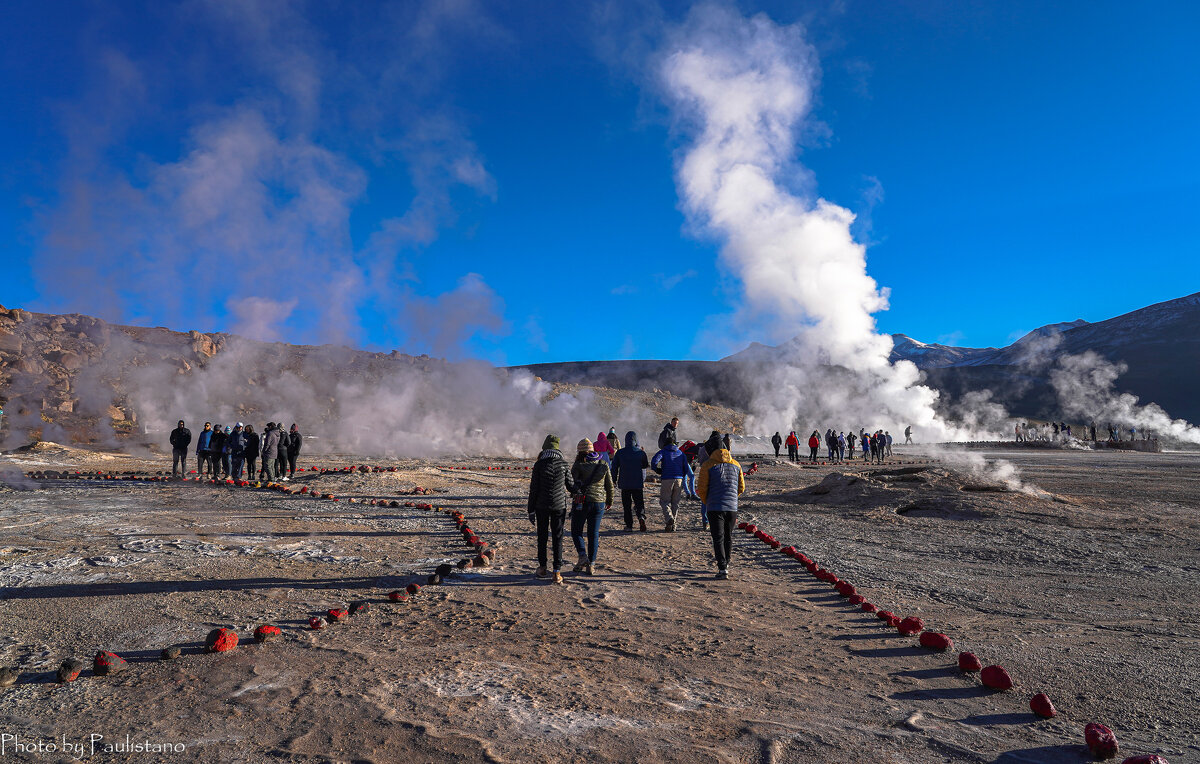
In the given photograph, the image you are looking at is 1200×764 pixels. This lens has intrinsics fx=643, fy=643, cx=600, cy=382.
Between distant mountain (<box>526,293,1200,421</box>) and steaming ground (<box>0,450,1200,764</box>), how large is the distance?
242 ft

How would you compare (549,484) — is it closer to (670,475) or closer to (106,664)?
(670,475)

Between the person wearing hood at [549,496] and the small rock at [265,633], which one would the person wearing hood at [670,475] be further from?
the small rock at [265,633]

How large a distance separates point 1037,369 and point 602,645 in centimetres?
12807

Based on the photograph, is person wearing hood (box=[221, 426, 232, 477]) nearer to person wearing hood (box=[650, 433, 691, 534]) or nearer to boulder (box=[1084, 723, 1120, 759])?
person wearing hood (box=[650, 433, 691, 534])

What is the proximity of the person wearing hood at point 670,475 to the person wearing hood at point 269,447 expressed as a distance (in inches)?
538

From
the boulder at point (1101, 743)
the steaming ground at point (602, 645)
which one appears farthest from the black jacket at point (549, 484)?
the boulder at point (1101, 743)

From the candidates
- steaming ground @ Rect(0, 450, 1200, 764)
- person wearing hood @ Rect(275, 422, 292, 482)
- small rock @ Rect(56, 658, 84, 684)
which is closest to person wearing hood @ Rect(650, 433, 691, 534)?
steaming ground @ Rect(0, 450, 1200, 764)

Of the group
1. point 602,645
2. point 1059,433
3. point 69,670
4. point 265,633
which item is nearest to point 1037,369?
point 1059,433

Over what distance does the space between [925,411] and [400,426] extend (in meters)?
51.9

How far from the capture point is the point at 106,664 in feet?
15.3

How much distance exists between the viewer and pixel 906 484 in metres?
16.6

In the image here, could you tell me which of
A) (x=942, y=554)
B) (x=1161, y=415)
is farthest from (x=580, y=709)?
(x=1161, y=415)

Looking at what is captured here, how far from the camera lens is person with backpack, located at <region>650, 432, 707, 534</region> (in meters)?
11.8

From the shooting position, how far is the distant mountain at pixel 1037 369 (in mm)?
94938
